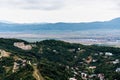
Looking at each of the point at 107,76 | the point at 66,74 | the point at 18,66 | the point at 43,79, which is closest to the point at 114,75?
the point at 107,76

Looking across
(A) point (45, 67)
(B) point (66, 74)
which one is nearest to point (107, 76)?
(B) point (66, 74)

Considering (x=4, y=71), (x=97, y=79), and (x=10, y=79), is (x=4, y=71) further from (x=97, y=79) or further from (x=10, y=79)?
(x=97, y=79)

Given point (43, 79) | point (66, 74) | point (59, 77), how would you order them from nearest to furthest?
point (43, 79)
point (59, 77)
point (66, 74)

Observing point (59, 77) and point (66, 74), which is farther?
point (66, 74)

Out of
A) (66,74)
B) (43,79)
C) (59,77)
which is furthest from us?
(66,74)

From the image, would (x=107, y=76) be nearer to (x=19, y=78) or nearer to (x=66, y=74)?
(x=66, y=74)

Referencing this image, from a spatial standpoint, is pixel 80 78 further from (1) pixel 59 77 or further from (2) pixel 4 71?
(2) pixel 4 71

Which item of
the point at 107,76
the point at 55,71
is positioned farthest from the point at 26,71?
the point at 107,76

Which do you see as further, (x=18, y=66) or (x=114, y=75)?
(x=18, y=66)
